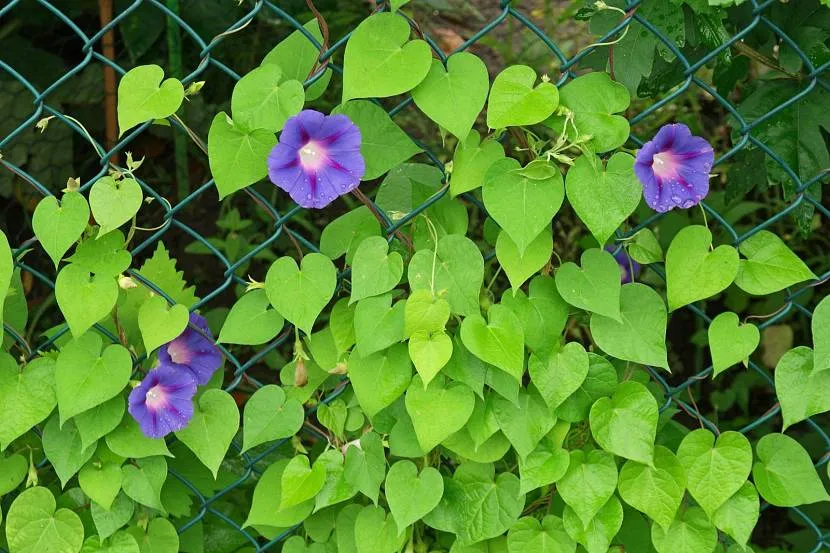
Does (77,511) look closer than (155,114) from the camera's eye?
No

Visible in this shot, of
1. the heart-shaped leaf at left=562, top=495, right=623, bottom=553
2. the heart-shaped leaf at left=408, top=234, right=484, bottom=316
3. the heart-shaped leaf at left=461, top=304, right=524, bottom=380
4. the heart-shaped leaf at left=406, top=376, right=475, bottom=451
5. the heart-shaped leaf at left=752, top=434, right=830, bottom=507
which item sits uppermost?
the heart-shaped leaf at left=408, top=234, right=484, bottom=316

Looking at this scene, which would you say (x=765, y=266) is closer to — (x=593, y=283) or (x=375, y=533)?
(x=593, y=283)

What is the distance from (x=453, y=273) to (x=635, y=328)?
0.27m

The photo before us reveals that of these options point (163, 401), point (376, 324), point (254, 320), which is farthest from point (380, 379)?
point (163, 401)

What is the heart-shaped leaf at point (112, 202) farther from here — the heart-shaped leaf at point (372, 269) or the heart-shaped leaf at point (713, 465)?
the heart-shaped leaf at point (713, 465)

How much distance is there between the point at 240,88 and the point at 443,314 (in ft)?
1.26

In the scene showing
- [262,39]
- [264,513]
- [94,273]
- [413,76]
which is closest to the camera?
[413,76]

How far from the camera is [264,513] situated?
1.55 meters

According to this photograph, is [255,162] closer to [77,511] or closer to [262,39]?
[77,511]

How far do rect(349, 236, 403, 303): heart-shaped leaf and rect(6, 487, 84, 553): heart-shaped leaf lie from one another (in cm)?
54

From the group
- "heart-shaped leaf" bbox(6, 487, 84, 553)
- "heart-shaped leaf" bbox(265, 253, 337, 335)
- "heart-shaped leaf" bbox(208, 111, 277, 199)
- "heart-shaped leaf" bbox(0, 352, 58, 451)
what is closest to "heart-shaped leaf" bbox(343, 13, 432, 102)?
"heart-shaped leaf" bbox(208, 111, 277, 199)

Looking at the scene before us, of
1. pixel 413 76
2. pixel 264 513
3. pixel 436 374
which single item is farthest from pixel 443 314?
pixel 264 513

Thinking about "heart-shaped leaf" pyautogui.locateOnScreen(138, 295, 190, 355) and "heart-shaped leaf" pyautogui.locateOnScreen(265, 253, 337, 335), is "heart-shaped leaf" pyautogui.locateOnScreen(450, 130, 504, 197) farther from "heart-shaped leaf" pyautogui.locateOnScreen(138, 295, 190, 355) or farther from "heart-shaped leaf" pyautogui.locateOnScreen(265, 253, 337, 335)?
"heart-shaped leaf" pyautogui.locateOnScreen(138, 295, 190, 355)

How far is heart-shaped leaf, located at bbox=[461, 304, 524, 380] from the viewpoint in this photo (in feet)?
4.51
